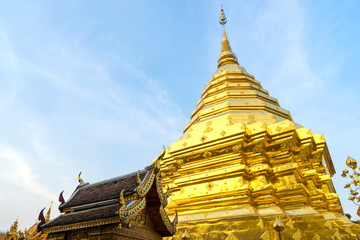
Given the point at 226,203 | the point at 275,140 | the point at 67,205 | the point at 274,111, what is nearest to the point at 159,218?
the point at 67,205

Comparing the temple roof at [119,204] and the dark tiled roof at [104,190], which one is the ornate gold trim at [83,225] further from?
the dark tiled roof at [104,190]

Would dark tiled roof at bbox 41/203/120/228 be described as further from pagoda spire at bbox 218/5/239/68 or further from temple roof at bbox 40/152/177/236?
pagoda spire at bbox 218/5/239/68

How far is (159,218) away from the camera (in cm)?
458

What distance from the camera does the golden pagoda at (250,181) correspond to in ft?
21.7

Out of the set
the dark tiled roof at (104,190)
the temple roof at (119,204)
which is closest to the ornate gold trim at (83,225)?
the temple roof at (119,204)

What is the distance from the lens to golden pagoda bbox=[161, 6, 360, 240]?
6621mm

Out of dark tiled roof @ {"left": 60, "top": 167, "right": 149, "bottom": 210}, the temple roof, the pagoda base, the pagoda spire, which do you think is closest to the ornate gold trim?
the temple roof

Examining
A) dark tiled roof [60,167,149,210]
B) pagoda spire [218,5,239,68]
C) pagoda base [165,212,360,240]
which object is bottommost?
pagoda base [165,212,360,240]

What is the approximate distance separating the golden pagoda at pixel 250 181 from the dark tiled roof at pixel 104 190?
2.30 metres

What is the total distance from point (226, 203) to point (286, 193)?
5.89 feet

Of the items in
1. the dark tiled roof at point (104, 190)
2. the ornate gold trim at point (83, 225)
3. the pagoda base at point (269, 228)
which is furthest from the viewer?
the pagoda base at point (269, 228)

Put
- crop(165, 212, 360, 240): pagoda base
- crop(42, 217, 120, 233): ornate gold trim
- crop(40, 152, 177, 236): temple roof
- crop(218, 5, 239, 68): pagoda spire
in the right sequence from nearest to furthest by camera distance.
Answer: crop(42, 217, 120, 233): ornate gold trim, crop(40, 152, 177, 236): temple roof, crop(165, 212, 360, 240): pagoda base, crop(218, 5, 239, 68): pagoda spire

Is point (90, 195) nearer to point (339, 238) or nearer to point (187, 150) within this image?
point (187, 150)

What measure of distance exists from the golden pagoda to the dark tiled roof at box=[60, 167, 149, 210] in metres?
2.30
